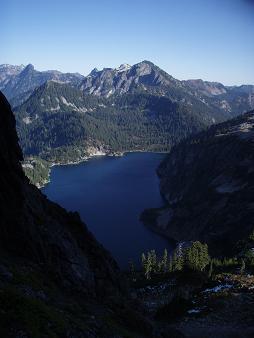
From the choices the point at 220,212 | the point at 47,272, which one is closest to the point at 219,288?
the point at 47,272

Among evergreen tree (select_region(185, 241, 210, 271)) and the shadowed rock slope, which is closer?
the shadowed rock slope

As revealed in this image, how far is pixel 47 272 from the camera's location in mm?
40750

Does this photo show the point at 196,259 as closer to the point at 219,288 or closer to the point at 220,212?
the point at 219,288

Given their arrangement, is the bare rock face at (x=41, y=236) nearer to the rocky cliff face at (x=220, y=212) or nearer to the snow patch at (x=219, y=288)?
the snow patch at (x=219, y=288)

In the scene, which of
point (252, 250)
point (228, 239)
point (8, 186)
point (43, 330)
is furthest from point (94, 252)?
point (228, 239)

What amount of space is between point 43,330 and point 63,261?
17661 millimetres

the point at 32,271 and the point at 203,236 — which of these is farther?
the point at 203,236

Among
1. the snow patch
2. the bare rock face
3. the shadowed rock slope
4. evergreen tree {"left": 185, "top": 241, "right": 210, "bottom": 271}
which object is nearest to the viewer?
the shadowed rock slope

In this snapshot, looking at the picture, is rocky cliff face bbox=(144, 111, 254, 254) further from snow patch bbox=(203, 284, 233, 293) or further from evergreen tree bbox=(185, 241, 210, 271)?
snow patch bbox=(203, 284, 233, 293)

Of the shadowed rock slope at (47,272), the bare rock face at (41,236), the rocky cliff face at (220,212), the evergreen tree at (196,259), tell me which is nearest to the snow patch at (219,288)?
the shadowed rock slope at (47,272)

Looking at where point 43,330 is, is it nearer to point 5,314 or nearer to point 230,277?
point 5,314

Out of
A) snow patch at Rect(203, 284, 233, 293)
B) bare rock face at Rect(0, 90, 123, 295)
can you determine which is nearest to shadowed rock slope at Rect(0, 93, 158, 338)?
bare rock face at Rect(0, 90, 123, 295)

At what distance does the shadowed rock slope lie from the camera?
92.3 ft

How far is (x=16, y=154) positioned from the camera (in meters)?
49.4
